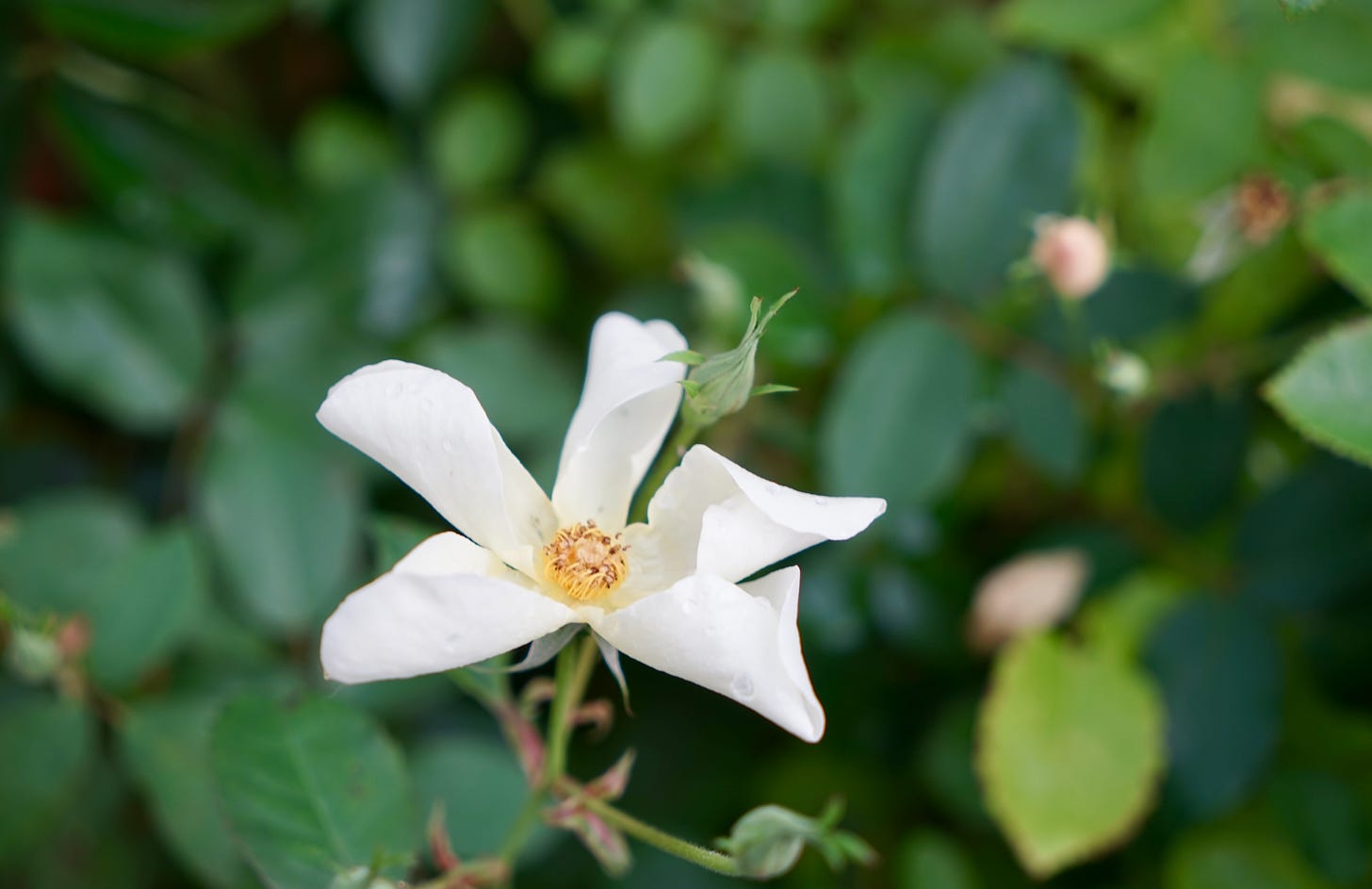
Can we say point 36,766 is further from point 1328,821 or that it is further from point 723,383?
point 1328,821

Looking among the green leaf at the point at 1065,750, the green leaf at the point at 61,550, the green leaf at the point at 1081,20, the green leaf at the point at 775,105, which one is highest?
the green leaf at the point at 775,105

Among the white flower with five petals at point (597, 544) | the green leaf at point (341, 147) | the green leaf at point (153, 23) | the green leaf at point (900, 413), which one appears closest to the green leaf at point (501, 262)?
the green leaf at point (341, 147)

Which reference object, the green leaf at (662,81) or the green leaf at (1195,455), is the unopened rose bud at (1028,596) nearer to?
the green leaf at (1195,455)

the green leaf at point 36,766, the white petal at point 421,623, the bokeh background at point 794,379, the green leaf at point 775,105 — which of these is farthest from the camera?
the green leaf at point 775,105

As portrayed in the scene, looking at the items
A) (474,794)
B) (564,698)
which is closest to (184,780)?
(474,794)

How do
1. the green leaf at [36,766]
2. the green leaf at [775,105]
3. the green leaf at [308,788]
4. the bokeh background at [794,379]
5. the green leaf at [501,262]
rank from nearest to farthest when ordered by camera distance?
the green leaf at [308,788] → the green leaf at [36,766] → the bokeh background at [794,379] → the green leaf at [775,105] → the green leaf at [501,262]

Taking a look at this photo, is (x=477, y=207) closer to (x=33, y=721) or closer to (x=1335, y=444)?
(x=33, y=721)

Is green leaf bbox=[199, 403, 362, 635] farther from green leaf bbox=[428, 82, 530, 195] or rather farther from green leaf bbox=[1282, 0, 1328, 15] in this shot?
green leaf bbox=[1282, 0, 1328, 15]
